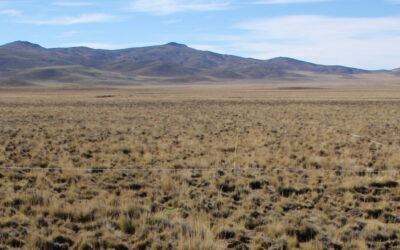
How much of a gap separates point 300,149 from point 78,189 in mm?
9076

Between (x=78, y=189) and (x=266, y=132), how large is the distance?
1215 cm

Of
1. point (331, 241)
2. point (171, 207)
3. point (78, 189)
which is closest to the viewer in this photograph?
point (331, 241)

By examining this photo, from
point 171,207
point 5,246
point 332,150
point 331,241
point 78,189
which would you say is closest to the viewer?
point 5,246

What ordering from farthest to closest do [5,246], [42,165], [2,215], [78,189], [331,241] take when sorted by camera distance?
1. [42,165]
2. [78,189]
3. [2,215]
4. [331,241]
5. [5,246]

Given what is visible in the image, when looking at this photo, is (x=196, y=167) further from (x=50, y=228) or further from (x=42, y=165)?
(x=50, y=228)

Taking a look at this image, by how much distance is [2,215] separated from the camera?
6.75m

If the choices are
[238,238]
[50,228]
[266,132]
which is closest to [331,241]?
[238,238]

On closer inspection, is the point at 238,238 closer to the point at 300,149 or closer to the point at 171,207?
the point at 171,207

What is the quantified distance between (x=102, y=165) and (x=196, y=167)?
3.04 meters

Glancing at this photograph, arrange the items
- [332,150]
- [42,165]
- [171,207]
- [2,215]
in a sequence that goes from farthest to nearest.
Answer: [332,150]
[42,165]
[171,207]
[2,215]

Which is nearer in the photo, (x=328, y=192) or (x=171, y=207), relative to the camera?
(x=171, y=207)

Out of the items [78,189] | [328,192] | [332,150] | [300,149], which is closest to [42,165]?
[78,189]

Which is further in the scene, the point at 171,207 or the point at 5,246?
the point at 171,207

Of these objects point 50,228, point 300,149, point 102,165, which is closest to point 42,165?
point 102,165
